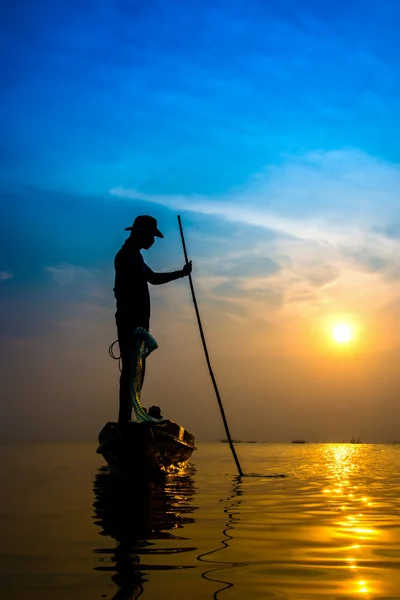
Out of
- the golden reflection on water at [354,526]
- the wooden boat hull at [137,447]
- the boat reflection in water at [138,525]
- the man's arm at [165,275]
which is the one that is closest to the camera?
the golden reflection on water at [354,526]

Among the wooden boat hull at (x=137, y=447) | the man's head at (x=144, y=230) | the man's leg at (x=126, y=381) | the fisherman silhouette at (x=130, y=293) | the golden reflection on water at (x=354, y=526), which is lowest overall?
the golden reflection on water at (x=354, y=526)

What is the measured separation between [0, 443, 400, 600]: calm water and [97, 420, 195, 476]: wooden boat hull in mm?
2996

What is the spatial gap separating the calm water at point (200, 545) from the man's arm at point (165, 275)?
6.71 meters

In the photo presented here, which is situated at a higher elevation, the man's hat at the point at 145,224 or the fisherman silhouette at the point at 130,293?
the man's hat at the point at 145,224

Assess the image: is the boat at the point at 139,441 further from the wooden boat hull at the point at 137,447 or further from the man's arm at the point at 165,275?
the man's arm at the point at 165,275

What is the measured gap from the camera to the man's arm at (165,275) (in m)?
17.5

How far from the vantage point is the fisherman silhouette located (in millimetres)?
16516

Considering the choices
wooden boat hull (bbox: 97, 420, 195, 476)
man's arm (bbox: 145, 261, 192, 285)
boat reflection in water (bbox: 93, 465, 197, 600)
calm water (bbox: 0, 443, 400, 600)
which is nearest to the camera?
calm water (bbox: 0, 443, 400, 600)

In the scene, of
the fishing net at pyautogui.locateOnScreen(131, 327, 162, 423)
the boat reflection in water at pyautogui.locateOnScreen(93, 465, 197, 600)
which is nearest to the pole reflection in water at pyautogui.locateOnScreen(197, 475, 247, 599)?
the boat reflection in water at pyautogui.locateOnScreen(93, 465, 197, 600)

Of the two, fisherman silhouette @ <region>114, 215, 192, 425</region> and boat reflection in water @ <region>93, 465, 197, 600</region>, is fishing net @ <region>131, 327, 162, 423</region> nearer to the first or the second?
fisherman silhouette @ <region>114, 215, 192, 425</region>

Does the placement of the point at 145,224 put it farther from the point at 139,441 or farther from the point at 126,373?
the point at 139,441

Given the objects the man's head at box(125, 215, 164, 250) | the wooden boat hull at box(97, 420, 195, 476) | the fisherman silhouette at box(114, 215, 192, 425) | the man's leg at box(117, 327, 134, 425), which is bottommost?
the wooden boat hull at box(97, 420, 195, 476)

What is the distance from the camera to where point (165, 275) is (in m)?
17.8

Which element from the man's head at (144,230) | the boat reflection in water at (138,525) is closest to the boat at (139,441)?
the boat reflection in water at (138,525)
